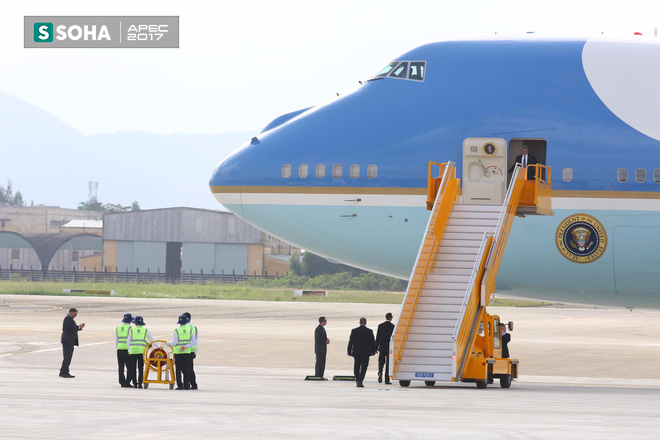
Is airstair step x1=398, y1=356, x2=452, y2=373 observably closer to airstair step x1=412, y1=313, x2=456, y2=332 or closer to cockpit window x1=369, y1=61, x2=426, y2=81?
airstair step x1=412, y1=313, x2=456, y2=332

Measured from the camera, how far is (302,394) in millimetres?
19641

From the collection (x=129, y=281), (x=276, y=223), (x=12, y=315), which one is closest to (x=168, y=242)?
(x=129, y=281)

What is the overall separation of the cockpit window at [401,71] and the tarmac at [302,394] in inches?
314

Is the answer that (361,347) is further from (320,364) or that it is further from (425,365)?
(425,365)

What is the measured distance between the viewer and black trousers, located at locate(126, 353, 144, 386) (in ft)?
75.6

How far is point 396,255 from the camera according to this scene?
79.1ft

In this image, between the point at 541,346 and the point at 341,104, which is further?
the point at 541,346

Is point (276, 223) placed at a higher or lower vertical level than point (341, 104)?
lower

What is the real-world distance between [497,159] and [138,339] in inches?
391

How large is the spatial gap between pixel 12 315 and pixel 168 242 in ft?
218

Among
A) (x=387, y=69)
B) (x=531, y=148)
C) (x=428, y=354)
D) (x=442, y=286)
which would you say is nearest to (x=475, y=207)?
(x=531, y=148)

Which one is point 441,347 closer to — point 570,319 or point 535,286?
point 535,286

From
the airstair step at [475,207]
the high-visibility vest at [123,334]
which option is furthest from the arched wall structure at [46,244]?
the airstair step at [475,207]

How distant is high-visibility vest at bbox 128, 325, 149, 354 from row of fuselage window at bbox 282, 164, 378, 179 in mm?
5279
